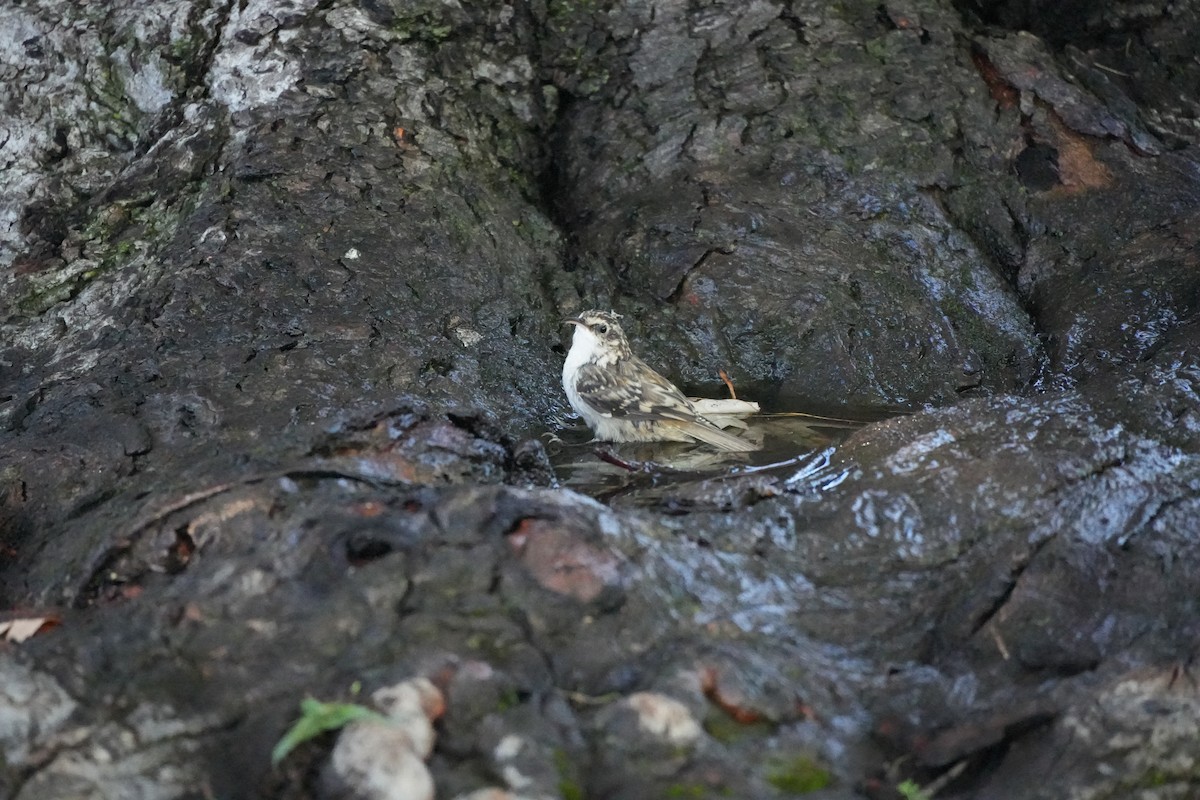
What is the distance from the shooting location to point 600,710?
291 centimetres

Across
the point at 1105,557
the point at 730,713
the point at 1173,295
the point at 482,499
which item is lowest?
the point at 1173,295

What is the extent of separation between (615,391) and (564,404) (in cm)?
46

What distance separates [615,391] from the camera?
20.0 ft

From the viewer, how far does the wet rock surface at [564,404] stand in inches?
116

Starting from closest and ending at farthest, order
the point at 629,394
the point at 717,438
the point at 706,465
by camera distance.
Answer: the point at 706,465
the point at 717,438
the point at 629,394

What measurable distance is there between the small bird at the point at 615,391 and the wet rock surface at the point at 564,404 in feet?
0.70

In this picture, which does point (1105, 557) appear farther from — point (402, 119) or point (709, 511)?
point (402, 119)

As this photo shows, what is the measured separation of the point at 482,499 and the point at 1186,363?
11.5 feet

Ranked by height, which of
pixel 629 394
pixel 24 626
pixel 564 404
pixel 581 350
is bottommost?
pixel 564 404

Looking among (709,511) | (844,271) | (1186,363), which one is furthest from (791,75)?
(709,511)

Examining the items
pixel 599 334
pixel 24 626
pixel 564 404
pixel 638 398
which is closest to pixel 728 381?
pixel 638 398

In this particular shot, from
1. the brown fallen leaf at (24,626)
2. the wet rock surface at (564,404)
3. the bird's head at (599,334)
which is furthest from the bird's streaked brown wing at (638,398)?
the brown fallen leaf at (24,626)

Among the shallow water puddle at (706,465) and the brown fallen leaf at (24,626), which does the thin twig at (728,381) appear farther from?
the brown fallen leaf at (24,626)

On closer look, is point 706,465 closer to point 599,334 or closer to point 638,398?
point 638,398
